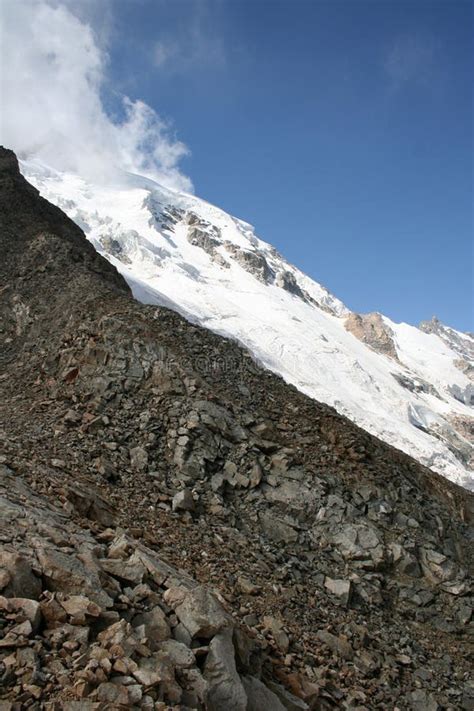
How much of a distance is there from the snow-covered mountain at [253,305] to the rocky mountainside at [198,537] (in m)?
60.9

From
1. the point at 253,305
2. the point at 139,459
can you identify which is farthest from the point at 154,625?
the point at 253,305

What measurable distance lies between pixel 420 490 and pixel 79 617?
969 cm

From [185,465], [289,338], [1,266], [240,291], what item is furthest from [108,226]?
[185,465]

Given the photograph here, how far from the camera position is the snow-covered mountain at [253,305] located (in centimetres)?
7919

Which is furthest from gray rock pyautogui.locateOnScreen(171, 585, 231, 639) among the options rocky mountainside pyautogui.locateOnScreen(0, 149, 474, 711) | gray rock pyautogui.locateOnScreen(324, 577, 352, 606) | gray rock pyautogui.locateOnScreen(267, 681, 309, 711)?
gray rock pyautogui.locateOnScreen(324, 577, 352, 606)

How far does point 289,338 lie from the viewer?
8869 centimetres

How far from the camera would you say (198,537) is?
31.6ft

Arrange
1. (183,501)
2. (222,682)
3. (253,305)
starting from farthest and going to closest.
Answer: (253,305) < (183,501) < (222,682)

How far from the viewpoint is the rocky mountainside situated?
5.22 metres

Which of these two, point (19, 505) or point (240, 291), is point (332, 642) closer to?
point (19, 505)

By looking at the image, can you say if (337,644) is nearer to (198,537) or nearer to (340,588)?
(340,588)

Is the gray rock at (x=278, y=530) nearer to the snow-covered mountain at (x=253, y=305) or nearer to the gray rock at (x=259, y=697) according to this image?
the gray rock at (x=259, y=697)

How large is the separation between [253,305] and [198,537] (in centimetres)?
9114

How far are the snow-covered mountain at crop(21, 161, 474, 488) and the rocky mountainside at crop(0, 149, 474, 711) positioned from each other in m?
60.9
